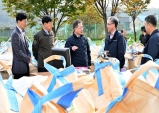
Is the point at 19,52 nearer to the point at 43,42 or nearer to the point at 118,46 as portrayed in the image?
the point at 43,42

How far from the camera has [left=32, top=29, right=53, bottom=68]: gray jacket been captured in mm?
4008

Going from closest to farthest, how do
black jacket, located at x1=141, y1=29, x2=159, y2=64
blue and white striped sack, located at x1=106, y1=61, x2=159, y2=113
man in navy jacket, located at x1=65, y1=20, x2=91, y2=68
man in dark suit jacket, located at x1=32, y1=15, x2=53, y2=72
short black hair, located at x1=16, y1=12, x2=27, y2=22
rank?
1. blue and white striped sack, located at x1=106, y1=61, x2=159, y2=113
2. black jacket, located at x1=141, y1=29, x2=159, y2=64
3. short black hair, located at x1=16, y1=12, x2=27, y2=22
4. man in navy jacket, located at x1=65, y1=20, x2=91, y2=68
5. man in dark suit jacket, located at x1=32, y1=15, x2=53, y2=72

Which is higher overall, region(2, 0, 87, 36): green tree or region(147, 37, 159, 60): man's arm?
region(2, 0, 87, 36): green tree

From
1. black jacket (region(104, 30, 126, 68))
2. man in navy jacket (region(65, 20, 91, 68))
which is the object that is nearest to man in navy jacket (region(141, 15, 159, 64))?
black jacket (region(104, 30, 126, 68))

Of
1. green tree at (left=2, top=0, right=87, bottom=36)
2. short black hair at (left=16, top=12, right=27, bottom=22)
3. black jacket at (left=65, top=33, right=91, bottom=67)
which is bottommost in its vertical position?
black jacket at (left=65, top=33, right=91, bottom=67)

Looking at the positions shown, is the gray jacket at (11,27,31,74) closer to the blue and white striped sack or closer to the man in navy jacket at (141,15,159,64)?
the man in navy jacket at (141,15,159,64)

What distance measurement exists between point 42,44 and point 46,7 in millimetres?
9462

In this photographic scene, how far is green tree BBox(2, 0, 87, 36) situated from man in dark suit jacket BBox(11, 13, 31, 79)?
9.62 metres

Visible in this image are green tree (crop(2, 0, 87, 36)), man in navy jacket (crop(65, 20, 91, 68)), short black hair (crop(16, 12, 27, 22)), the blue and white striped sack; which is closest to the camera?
the blue and white striped sack

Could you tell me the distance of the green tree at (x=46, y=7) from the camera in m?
13.1

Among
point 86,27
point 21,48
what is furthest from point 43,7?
point 86,27

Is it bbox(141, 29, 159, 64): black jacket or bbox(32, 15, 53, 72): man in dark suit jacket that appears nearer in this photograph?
bbox(141, 29, 159, 64): black jacket

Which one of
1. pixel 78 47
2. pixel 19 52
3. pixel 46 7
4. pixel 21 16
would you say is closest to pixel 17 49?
pixel 19 52

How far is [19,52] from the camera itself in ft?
11.5
